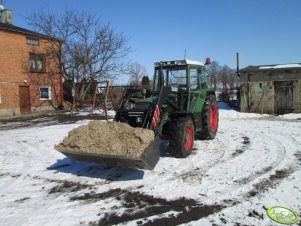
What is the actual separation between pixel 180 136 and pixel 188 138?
585 millimetres

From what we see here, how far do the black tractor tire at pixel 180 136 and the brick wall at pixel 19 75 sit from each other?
16.8 meters

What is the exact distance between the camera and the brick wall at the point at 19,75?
20500 millimetres

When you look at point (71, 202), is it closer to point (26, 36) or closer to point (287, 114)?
point (287, 114)

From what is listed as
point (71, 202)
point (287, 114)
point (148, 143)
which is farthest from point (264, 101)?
point (71, 202)

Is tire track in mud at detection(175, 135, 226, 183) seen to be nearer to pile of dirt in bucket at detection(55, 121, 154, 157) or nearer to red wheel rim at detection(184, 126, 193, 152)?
red wheel rim at detection(184, 126, 193, 152)

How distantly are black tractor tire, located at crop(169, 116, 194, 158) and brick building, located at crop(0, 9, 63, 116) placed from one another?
663 inches

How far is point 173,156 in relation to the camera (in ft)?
23.4

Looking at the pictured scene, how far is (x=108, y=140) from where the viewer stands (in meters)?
5.50

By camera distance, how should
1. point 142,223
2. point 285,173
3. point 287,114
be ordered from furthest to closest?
point 287,114 → point 285,173 → point 142,223

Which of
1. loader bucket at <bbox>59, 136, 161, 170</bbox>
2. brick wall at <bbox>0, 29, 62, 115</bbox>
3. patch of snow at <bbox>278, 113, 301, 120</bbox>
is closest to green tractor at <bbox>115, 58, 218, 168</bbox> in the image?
loader bucket at <bbox>59, 136, 161, 170</bbox>

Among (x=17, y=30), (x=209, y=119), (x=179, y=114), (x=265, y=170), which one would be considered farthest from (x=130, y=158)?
(x=17, y=30)

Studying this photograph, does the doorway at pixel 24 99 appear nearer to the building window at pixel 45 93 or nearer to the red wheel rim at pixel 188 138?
the building window at pixel 45 93

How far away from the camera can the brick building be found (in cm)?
2062

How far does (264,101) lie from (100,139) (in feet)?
46.7
